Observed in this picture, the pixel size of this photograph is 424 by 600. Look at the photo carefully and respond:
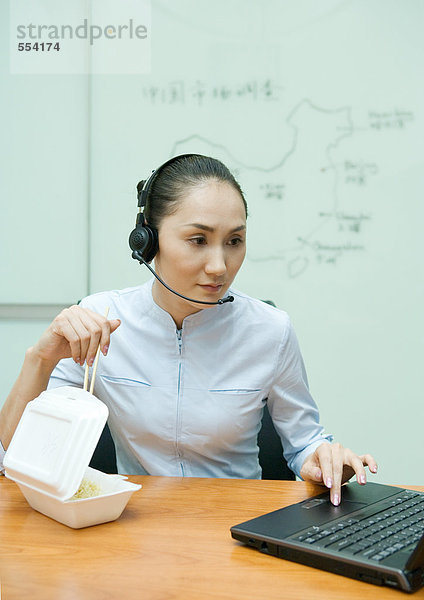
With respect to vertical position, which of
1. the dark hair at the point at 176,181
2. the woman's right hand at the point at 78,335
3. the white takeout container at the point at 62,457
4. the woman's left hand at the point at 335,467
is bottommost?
the woman's left hand at the point at 335,467

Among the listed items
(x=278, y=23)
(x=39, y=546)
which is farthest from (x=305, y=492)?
(x=278, y=23)

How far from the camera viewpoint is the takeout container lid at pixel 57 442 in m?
0.78

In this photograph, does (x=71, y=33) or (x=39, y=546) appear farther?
(x=71, y=33)

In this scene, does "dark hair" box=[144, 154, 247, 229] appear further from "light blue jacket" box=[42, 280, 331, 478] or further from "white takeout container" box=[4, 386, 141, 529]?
"white takeout container" box=[4, 386, 141, 529]

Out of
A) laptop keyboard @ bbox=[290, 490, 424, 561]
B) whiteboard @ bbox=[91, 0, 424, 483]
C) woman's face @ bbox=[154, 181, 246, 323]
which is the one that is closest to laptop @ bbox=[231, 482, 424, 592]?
laptop keyboard @ bbox=[290, 490, 424, 561]

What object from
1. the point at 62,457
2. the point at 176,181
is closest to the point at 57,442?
the point at 62,457

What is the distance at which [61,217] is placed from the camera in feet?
7.16

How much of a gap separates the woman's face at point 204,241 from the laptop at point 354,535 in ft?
1.44

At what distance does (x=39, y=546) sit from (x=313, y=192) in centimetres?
163

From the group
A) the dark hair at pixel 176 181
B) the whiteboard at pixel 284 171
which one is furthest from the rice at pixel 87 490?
the whiteboard at pixel 284 171

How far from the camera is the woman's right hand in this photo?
104 centimetres

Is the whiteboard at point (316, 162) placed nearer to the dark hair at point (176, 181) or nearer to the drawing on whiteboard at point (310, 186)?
the drawing on whiteboard at point (310, 186)

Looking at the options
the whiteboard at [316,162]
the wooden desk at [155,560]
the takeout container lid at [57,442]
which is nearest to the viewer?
the wooden desk at [155,560]

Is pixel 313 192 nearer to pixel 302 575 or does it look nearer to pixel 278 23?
pixel 278 23
